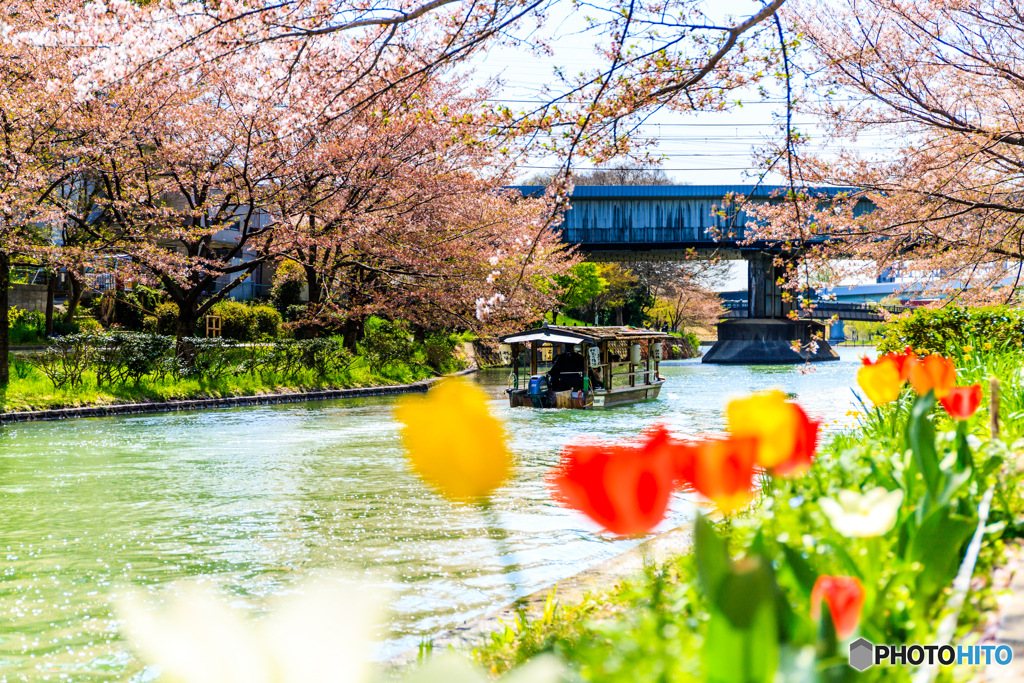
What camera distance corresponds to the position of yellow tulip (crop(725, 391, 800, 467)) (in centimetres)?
228

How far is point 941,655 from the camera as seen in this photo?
2.26 meters

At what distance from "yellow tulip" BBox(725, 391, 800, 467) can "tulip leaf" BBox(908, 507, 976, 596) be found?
62 centimetres

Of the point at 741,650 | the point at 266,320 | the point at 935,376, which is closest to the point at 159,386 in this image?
the point at 266,320

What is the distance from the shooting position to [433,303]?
28.6 m

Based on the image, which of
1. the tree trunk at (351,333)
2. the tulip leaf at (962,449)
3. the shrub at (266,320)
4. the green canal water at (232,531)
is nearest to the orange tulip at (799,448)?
the tulip leaf at (962,449)

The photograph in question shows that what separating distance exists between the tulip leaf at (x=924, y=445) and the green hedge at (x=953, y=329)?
7885 mm

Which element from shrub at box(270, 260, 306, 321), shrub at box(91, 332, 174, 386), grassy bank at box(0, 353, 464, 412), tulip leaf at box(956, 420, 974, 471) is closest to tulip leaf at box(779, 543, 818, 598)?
tulip leaf at box(956, 420, 974, 471)

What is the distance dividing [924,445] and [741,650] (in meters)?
2.18

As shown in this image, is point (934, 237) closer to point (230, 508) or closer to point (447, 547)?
point (447, 547)

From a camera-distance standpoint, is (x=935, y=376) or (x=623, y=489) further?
(x=935, y=376)

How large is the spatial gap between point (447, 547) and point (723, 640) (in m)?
6.11

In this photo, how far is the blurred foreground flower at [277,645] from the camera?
649mm

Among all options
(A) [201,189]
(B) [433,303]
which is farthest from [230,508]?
(B) [433,303]

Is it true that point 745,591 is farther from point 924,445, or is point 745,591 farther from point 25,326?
point 25,326
